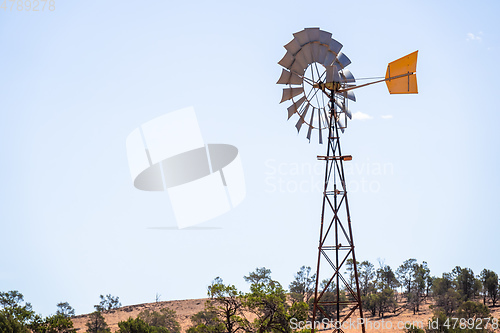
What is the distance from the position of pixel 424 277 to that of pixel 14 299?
186 ft

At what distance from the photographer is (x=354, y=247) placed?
735 inches

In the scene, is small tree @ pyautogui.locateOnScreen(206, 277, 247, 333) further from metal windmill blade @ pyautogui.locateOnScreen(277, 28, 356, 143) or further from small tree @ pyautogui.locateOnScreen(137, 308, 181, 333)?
small tree @ pyautogui.locateOnScreen(137, 308, 181, 333)

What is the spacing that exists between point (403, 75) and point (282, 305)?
48.0 ft

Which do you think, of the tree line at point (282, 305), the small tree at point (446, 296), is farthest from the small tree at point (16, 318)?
the small tree at point (446, 296)

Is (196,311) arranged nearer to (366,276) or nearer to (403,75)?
(366,276)

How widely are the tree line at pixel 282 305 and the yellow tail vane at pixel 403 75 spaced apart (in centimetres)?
1396

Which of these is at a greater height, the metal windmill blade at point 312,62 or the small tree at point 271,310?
the metal windmill blade at point 312,62

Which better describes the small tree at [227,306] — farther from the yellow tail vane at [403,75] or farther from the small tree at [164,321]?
the small tree at [164,321]

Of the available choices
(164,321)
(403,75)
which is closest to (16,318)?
(164,321)

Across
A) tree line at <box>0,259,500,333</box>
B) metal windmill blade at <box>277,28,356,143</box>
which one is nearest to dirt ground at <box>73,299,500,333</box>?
tree line at <box>0,259,500,333</box>

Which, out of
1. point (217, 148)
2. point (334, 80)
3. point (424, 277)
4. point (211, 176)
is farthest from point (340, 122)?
point (424, 277)

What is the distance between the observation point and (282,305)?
2778 cm

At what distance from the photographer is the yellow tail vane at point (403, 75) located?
58.1ft

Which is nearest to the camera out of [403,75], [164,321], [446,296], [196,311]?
[403,75]
